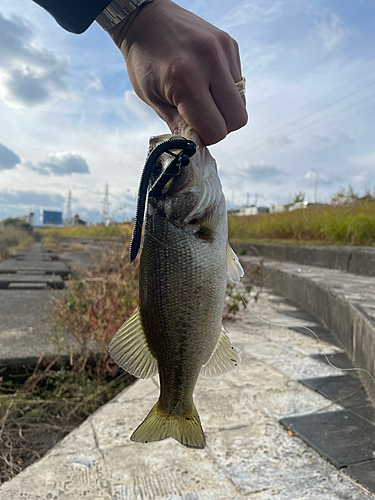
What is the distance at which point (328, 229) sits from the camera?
36.6ft

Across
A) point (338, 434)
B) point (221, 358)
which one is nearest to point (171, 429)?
point (221, 358)

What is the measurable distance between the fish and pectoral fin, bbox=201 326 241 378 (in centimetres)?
6

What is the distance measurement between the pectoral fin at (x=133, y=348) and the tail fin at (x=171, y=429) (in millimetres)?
151

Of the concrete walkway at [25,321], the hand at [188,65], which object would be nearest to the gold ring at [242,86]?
the hand at [188,65]

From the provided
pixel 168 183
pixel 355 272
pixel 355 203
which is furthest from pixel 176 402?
pixel 355 203

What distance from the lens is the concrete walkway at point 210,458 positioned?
233 cm

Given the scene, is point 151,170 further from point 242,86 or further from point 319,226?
point 319,226

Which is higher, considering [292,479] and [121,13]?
[121,13]

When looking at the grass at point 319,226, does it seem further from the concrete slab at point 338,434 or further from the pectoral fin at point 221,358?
the pectoral fin at point 221,358

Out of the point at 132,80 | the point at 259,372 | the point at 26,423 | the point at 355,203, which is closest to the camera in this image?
the point at 132,80

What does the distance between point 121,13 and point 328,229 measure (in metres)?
10.7

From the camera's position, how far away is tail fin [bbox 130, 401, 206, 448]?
1.27 metres

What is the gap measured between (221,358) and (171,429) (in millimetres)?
284

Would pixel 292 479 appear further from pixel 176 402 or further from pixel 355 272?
pixel 355 272
